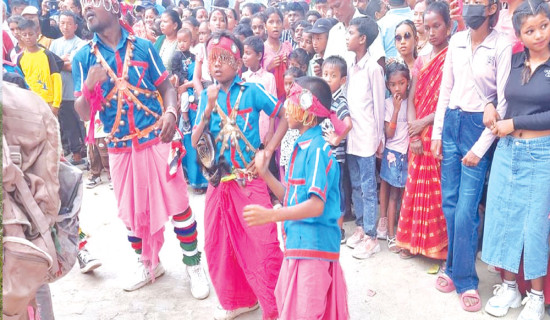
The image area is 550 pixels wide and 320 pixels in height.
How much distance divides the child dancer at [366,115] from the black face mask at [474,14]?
1.01 meters

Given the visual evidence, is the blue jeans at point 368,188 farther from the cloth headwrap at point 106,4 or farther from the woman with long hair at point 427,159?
the cloth headwrap at point 106,4

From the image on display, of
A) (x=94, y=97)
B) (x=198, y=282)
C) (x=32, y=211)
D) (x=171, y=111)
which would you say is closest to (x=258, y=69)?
(x=171, y=111)

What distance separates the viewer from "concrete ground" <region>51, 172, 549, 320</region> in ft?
11.6

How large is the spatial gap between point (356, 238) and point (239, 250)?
1.50m

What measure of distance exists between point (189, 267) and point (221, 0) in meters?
5.96

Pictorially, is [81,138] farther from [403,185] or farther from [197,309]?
[403,185]

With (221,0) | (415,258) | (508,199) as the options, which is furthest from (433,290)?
(221,0)

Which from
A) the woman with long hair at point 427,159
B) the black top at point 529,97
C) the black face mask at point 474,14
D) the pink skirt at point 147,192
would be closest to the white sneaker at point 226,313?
the pink skirt at point 147,192

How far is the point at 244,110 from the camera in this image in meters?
3.23

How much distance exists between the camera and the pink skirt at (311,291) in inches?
104

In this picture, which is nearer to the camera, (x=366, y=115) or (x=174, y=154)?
(x=174, y=154)

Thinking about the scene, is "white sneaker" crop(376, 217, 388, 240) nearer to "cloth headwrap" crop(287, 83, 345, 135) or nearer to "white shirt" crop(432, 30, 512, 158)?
"white shirt" crop(432, 30, 512, 158)

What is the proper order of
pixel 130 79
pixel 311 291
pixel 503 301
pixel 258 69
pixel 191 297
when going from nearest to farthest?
pixel 311 291
pixel 503 301
pixel 130 79
pixel 191 297
pixel 258 69

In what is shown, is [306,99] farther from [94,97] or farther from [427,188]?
[427,188]
